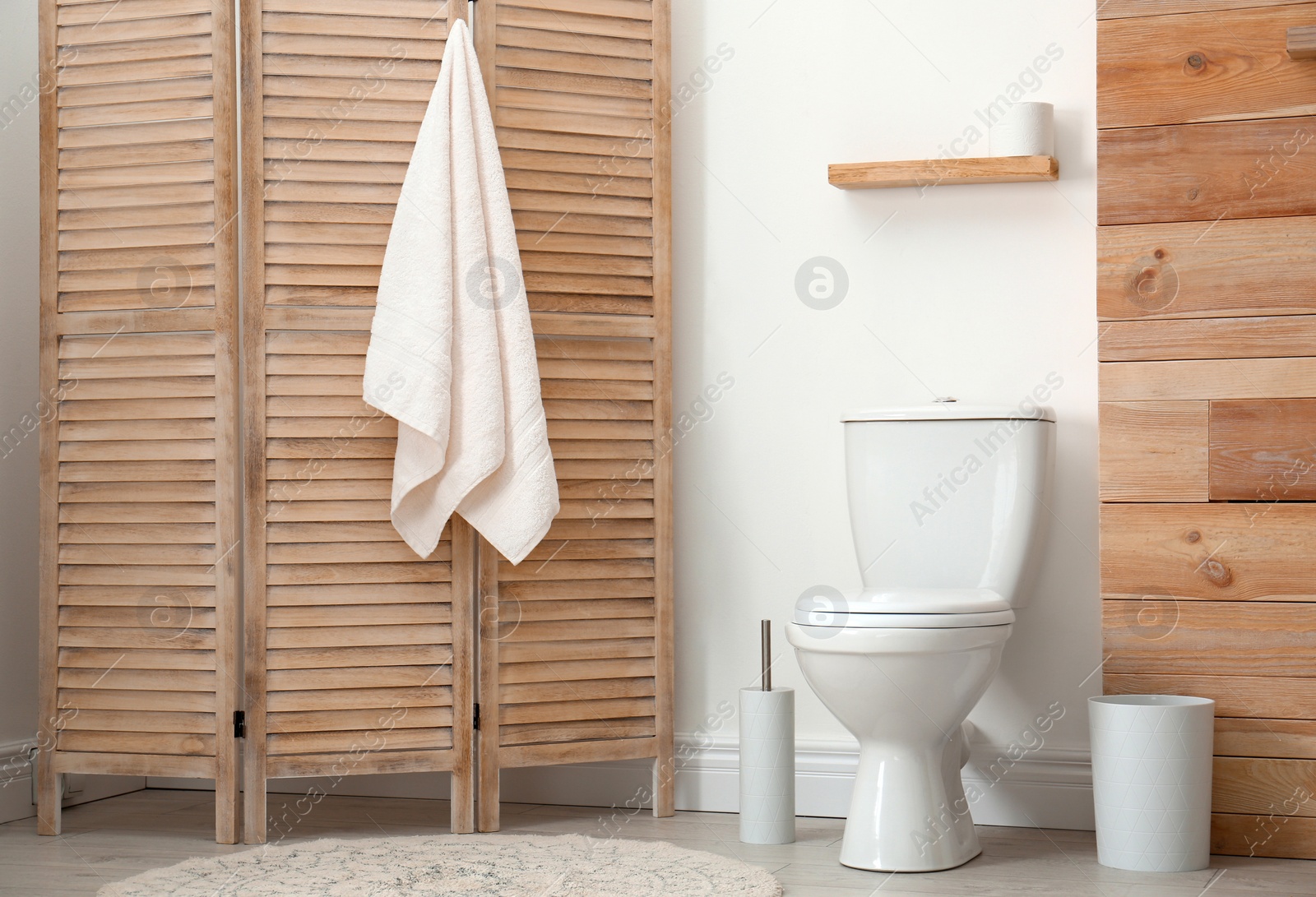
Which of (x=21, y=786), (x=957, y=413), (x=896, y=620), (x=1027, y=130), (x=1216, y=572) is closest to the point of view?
(x=896, y=620)

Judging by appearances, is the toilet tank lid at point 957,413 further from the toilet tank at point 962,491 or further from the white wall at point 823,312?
the white wall at point 823,312

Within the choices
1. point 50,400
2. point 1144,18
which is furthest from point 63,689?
point 1144,18

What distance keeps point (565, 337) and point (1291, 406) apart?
48.2 inches

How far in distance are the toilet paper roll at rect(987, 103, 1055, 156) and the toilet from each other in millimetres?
463

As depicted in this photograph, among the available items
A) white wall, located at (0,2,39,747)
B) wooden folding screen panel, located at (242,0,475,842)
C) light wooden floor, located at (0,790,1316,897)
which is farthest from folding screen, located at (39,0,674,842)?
white wall, located at (0,2,39,747)

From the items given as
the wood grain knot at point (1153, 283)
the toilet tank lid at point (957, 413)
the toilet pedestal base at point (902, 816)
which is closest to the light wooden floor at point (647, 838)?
the toilet pedestal base at point (902, 816)

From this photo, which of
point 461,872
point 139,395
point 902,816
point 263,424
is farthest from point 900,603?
point 139,395

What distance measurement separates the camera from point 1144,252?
199 cm

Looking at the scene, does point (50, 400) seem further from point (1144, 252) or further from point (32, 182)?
point (1144, 252)

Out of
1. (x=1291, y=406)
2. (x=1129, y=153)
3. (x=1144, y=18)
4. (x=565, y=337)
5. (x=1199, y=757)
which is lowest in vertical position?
(x=1199, y=757)

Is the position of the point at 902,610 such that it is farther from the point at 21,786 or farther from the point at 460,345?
the point at 21,786

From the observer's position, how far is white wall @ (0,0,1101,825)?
222 centimetres

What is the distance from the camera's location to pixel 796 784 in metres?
2.31

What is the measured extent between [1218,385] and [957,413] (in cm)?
41
